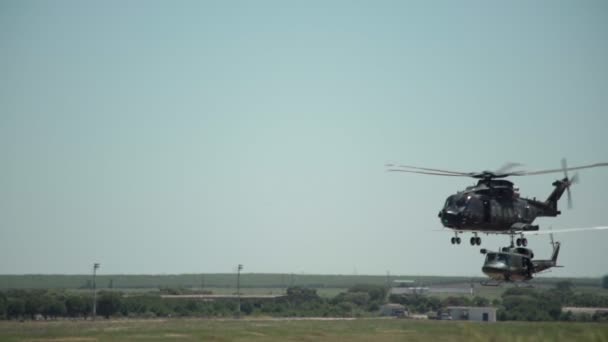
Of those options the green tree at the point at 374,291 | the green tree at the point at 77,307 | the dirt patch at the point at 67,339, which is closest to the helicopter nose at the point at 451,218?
the dirt patch at the point at 67,339

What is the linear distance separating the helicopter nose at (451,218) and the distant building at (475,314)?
92.8 feet

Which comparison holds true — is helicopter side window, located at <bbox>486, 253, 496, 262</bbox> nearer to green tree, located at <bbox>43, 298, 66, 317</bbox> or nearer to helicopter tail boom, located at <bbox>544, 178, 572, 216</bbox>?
helicopter tail boom, located at <bbox>544, 178, 572, 216</bbox>

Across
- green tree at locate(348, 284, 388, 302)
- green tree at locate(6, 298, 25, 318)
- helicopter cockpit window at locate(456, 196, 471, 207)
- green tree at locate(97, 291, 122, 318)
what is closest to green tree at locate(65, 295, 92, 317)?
green tree at locate(97, 291, 122, 318)

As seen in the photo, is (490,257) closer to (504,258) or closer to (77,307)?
(504,258)

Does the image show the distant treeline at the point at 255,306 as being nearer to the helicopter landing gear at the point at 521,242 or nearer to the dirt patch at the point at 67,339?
the helicopter landing gear at the point at 521,242

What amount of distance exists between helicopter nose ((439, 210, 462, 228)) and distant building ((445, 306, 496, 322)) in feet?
92.8

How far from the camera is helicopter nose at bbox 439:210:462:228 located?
55631 millimetres

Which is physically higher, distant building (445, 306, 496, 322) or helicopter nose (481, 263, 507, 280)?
helicopter nose (481, 263, 507, 280)

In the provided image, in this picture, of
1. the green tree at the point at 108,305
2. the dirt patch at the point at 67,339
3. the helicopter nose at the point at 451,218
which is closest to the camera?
the dirt patch at the point at 67,339

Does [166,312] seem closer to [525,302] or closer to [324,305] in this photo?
[324,305]

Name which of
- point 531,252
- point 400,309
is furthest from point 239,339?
point 400,309

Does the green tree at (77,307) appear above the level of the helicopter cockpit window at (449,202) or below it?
below

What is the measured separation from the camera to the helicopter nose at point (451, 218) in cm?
5563

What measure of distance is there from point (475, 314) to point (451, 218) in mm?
31330
